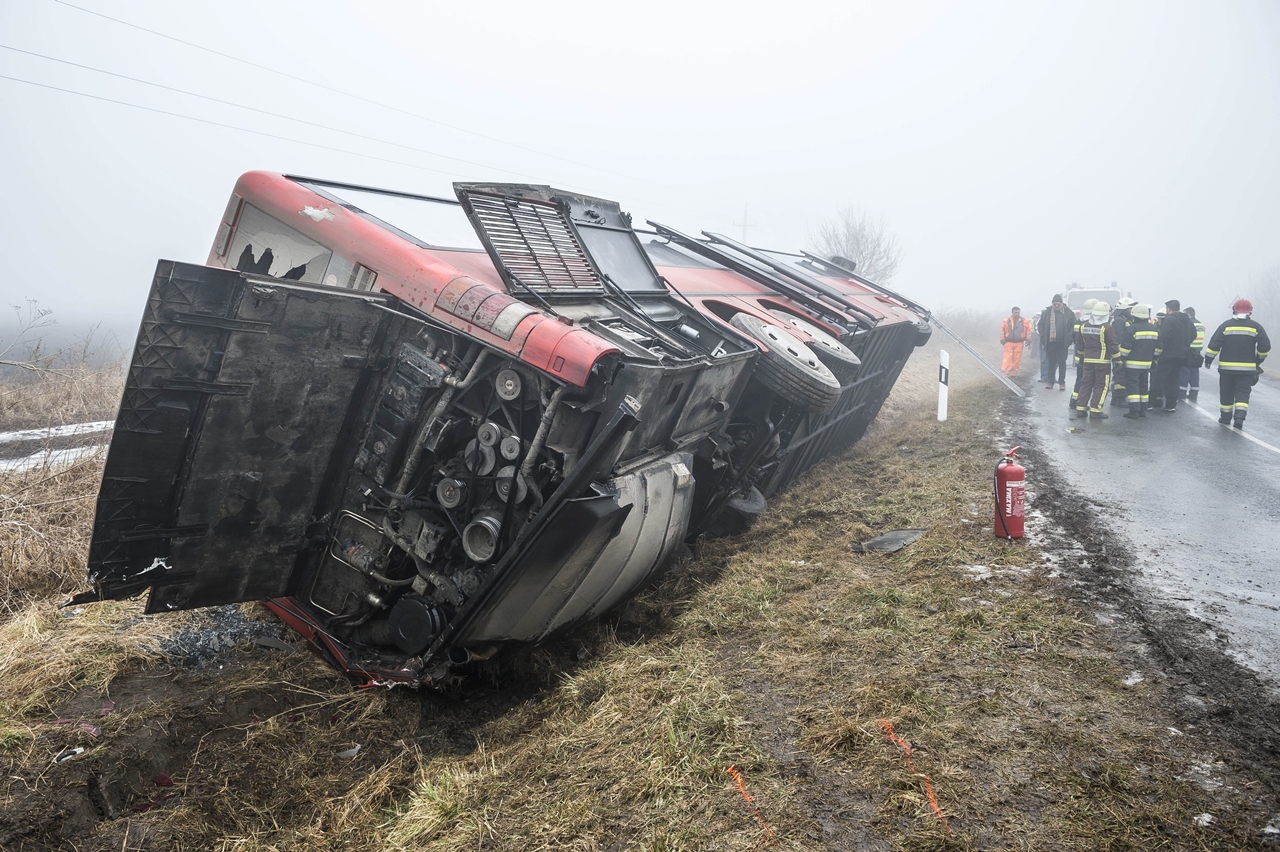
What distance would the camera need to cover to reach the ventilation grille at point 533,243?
4477mm

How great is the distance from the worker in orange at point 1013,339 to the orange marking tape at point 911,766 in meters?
14.8

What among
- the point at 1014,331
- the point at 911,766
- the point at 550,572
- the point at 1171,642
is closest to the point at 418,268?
the point at 550,572

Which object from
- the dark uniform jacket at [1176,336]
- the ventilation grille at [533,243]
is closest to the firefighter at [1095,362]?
the dark uniform jacket at [1176,336]

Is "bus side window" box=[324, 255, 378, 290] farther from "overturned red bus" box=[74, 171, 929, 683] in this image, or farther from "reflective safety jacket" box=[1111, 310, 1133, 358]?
"reflective safety jacket" box=[1111, 310, 1133, 358]

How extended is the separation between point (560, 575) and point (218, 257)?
2.95 metres

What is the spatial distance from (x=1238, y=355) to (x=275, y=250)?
10969 mm

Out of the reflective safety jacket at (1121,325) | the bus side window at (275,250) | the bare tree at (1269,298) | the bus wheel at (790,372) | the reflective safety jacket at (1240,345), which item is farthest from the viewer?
the bare tree at (1269,298)

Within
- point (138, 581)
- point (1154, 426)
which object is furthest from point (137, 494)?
point (1154, 426)

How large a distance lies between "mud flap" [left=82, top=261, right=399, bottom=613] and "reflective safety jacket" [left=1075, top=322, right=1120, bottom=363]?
9894mm

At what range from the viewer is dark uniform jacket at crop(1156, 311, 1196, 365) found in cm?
1117

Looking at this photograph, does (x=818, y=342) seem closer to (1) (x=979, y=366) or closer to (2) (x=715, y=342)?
(2) (x=715, y=342)

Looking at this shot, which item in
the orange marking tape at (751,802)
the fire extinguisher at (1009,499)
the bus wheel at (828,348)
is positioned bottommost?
the orange marking tape at (751,802)

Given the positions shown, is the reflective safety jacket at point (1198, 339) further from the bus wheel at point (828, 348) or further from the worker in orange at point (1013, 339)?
the bus wheel at point (828, 348)

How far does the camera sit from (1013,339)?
1639 cm
